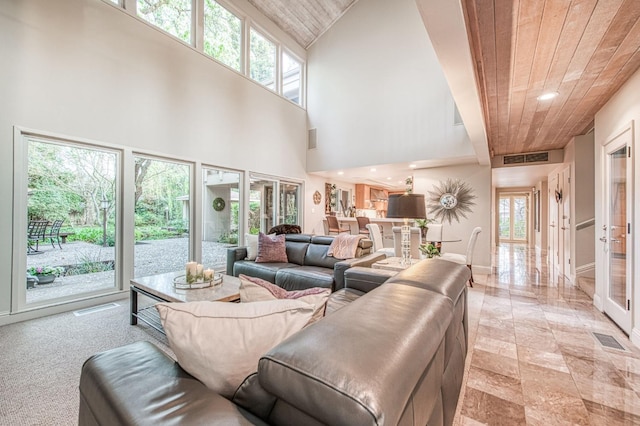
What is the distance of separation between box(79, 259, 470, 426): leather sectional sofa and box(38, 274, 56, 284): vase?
3.42m

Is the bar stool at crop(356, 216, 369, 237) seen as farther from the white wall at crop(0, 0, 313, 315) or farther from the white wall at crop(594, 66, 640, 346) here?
the white wall at crop(594, 66, 640, 346)

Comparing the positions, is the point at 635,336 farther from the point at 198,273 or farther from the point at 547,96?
the point at 198,273

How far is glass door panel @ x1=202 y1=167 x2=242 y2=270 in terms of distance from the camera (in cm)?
515

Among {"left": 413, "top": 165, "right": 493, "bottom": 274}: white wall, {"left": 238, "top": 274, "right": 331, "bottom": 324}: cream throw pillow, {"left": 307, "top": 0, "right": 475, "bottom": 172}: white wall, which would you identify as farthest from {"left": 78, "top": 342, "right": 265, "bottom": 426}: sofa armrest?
{"left": 413, "top": 165, "right": 493, "bottom": 274}: white wall

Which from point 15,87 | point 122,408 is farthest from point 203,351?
point 15,87

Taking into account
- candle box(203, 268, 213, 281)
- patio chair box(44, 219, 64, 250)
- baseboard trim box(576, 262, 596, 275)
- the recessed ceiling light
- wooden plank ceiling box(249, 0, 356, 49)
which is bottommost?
baseboard trim box(576, 262, 596, 275)

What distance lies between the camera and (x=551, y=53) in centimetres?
221

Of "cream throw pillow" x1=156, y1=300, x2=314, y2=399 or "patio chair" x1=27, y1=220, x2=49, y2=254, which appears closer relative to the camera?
"cream throw pillow" x1=156, y1=300, x2=314, y2=399

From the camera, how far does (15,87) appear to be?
121 inches

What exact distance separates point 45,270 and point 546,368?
203 inches

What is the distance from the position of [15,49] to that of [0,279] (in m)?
2.48

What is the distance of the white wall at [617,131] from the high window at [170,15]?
5.92 metres

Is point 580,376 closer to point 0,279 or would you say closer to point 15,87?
point 0,279

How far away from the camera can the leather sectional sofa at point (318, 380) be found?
22.3 inches
